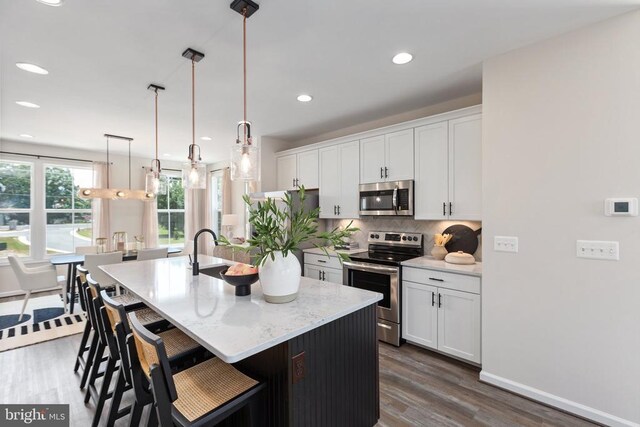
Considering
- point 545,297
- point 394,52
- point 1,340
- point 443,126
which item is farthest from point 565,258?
point 1,340

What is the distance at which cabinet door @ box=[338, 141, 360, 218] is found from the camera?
3.86 metres

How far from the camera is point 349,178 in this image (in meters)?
3.93

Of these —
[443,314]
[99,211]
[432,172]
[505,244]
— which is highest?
[432,172]

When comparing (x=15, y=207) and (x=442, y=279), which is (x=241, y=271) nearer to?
(x=442, y=279)

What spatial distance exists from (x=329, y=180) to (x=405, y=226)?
1233 millimetres

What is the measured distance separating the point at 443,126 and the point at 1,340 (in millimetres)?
5412

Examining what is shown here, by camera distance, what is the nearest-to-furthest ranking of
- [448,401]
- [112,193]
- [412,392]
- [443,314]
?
[448,401], [412,392], [443,314], [112,193]

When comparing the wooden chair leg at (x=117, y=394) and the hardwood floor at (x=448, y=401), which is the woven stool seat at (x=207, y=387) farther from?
the hardwood floor at (x=448, y=401)

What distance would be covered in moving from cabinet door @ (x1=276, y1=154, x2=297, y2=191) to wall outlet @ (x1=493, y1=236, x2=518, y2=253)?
9.93 feet

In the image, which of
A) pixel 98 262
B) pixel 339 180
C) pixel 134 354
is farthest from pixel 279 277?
pixel 98 262

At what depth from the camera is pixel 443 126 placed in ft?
9.97

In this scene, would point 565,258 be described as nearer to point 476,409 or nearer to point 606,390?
point 606,390

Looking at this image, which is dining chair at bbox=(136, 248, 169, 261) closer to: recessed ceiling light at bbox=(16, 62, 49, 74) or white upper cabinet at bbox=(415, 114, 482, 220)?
recessed ceiling light at bbox=(16, 62, 49, 74)

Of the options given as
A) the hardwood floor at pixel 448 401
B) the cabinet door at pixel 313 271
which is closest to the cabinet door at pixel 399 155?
the cabinet door at pixel 313 271
